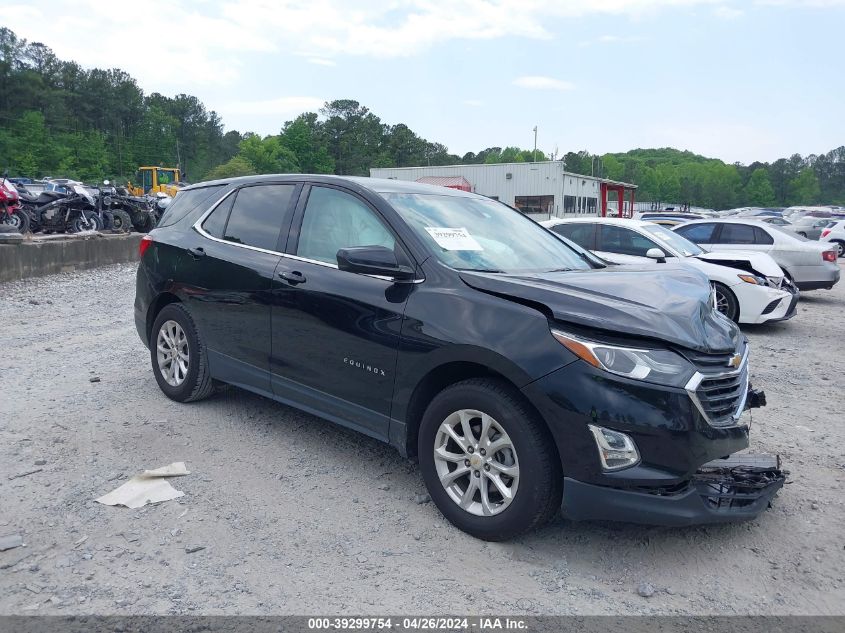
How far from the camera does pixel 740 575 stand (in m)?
3.13

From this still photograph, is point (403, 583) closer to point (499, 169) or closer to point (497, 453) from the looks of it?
point (497, 453)

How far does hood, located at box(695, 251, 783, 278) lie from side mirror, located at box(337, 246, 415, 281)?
758cm

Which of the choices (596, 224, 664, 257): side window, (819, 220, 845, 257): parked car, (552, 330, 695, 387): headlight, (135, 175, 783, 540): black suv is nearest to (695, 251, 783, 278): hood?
(596, 224, 664, 257): side window

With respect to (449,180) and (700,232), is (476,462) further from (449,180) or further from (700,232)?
(449,180)

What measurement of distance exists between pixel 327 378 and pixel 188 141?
12880 centimetres

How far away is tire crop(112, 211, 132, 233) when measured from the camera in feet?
58.6

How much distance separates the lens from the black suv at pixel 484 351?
3.01 m

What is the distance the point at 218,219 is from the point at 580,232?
6411 millimetres

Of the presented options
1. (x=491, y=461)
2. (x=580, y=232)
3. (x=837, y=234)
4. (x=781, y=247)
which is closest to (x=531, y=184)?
(x=837, y=234)

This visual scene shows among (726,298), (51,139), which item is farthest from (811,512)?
Result: (51,139)

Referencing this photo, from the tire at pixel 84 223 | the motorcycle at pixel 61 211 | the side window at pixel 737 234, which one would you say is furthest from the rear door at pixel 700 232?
the motorcycle at pixel 61 211

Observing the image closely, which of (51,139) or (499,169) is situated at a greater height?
(51,139)

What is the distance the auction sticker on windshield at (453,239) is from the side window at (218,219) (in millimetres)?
1882

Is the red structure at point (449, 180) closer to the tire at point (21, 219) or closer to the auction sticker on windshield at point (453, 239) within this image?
the tire at point (21, 219)
